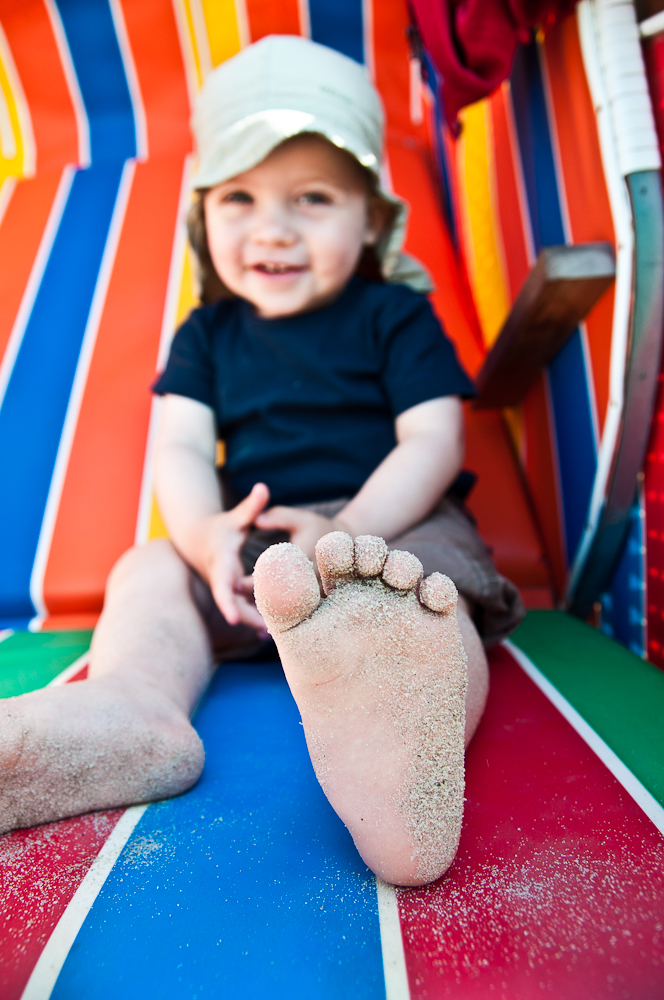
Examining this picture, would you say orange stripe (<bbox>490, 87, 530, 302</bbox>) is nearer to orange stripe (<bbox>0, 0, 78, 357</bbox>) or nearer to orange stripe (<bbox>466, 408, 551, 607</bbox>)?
orange stripe (<bbox>466, 408, 551, 607</bbox>)

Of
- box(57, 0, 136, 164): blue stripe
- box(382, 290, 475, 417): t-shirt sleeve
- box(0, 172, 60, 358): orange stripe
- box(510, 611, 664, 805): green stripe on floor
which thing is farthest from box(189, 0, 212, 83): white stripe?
box(510, 611, 664, 805): green stripe on floor

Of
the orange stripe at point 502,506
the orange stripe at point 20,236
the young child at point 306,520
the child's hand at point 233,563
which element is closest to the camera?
the young child at point 306,520

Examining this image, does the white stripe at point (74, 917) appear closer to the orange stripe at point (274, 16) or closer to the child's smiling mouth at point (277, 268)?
the child's smiling mouth at point (277, 268)

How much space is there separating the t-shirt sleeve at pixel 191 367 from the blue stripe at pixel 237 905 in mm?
655

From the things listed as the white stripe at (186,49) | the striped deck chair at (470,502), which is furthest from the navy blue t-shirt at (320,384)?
the white stripe at (186,49)

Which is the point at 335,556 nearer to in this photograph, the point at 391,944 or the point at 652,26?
the point at 391,944

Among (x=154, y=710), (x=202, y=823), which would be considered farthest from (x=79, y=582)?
(x=202, y=823)

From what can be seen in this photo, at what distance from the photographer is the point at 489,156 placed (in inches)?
59.9

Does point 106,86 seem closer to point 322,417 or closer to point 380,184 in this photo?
point 380,184

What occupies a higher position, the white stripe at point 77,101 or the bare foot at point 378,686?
the white stripe at point 77,101

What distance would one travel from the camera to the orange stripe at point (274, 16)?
1726 millimetres

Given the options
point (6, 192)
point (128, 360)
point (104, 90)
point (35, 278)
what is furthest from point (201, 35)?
point (128, 360)

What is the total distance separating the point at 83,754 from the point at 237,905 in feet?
0.61

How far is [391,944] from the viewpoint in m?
0.42
